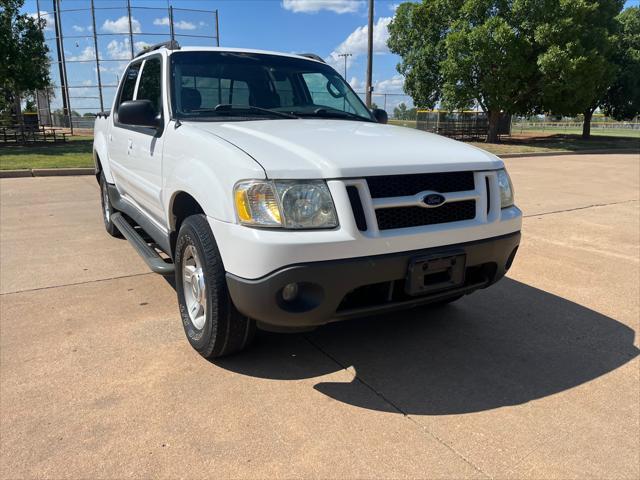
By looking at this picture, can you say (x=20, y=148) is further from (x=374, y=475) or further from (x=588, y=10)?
(x=588, y=10)

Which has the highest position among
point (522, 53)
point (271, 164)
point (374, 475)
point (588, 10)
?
point (588, 10)

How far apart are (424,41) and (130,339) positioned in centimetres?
2786

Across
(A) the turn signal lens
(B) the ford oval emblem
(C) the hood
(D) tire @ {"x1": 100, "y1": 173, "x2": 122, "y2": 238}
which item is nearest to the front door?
(C) the hood

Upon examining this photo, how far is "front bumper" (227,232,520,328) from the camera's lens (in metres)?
2.48

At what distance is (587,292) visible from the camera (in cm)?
457

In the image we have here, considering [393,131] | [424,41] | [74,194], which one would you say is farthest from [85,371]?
[424,41]

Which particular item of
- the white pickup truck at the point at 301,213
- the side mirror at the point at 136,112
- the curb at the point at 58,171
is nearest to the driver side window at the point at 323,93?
the white pickup truck at the point at 301,213

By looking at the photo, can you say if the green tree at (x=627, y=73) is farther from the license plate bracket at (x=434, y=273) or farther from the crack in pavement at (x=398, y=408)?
the crack in pavement at (x=398, y=408)

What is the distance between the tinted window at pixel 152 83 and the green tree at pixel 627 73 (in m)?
32.7

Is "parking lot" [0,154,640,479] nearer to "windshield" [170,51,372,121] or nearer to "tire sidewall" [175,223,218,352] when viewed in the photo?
"tire sidewall" [175,223,218,352]

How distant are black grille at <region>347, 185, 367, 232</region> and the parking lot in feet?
3.19

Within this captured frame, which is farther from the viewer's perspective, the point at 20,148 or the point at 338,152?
the point at 20,148

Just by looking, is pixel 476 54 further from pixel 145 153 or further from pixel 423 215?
pixel 423 215

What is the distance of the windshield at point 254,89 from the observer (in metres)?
3.68
